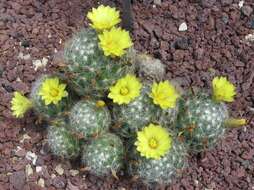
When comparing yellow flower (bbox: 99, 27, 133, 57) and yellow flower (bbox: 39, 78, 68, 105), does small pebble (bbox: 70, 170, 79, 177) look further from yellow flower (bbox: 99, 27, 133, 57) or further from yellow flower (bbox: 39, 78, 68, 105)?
yellow flower (bbox: 99, 27, 133, 57)

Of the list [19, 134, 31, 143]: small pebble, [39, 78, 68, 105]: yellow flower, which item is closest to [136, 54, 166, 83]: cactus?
[39, 78, 68, 105]: yellow flower


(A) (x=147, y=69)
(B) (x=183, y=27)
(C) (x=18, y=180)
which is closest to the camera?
(C) (x=18, y=180)

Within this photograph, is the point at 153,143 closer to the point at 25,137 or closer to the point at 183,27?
the point at 25,137

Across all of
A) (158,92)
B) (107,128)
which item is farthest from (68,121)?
(158,92)

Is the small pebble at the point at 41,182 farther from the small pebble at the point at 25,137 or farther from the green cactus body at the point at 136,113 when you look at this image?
the green cactus body at the point at 136,113

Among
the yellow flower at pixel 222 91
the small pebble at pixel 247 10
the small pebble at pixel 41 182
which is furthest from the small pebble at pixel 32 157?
the small pebble at pixel 247 10

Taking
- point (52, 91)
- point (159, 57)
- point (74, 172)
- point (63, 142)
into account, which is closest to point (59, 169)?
point (74, 172)

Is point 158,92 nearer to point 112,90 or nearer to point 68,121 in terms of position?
point 112,90

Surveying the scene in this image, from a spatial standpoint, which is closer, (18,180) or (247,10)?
(18,180)

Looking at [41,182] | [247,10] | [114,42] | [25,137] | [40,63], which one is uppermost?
[114,42]
